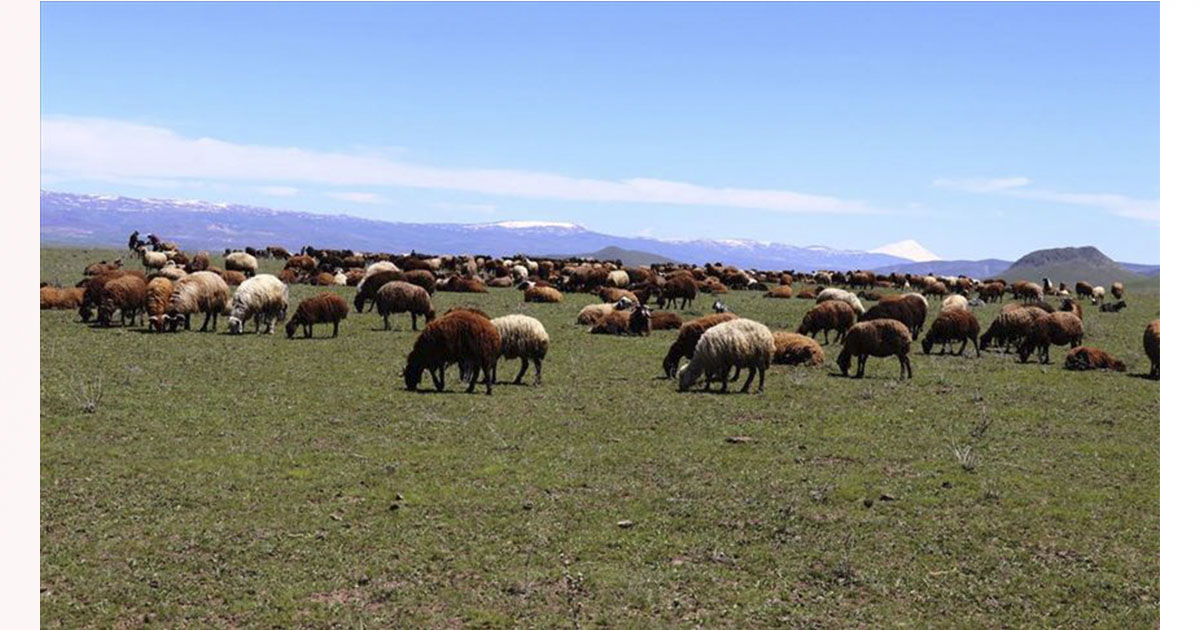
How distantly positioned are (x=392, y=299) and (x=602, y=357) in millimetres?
10654

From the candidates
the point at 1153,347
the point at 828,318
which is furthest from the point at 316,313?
the point at 1153,347

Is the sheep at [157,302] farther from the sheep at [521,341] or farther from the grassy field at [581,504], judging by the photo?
the sheep at [521,341]

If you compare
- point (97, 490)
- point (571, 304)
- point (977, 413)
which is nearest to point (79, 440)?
point (97, 490)

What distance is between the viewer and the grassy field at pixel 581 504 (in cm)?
998

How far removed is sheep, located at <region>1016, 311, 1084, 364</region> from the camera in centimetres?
3125

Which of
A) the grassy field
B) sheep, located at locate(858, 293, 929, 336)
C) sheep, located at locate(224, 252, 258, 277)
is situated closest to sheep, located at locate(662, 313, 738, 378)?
the grassy field

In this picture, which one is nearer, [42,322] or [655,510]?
[655,510]

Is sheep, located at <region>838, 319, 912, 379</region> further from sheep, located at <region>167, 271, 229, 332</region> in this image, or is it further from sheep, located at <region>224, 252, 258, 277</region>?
sheep, located at <region>224, 252, 258, 277</region>

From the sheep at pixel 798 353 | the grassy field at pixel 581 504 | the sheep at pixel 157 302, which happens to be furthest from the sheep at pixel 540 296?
the grassy field at pixel 581 504

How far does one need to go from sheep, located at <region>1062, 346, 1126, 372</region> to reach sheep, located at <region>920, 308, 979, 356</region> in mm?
3306

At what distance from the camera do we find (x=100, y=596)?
971 cm

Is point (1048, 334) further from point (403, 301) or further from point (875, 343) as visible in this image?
point (403, 301)

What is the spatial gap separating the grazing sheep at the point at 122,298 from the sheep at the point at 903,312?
2921 centimetres

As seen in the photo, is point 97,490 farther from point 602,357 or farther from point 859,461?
point 602,357
